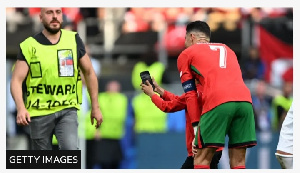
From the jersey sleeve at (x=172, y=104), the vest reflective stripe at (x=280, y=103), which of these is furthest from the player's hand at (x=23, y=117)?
the vest reflective stripe at (x=280, y=103)

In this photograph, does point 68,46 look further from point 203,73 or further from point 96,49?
point 96,49

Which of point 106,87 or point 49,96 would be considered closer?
point 49,96

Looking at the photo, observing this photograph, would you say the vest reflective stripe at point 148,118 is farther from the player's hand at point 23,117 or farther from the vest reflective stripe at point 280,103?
the player's hand at point 23,117

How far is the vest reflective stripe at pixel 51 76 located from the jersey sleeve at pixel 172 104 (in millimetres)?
1127

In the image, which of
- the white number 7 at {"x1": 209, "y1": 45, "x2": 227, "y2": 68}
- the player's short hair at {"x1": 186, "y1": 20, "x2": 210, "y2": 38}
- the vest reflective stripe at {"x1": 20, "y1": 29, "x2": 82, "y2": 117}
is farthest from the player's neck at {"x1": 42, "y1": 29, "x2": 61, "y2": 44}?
the white number 7 at {"x1": 209, "y1": 45, "x2": 227, "y2": 68}

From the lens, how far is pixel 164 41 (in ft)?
73.2

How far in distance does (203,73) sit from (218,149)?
2.98 feet

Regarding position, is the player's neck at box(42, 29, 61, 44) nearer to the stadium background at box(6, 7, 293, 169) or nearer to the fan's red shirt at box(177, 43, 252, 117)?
the fan's red shirt at box(177, 43, 252, 117)

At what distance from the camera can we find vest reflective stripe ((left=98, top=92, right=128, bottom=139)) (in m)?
18.0

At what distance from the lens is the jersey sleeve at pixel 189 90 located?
9.27 m

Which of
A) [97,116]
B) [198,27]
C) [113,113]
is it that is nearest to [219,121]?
[198,27]

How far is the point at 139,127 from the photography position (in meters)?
18.2

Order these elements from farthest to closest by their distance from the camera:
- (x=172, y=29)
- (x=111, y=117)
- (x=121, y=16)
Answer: (x=121, y=16), (x=172, y=29), (x=111, y=117)
